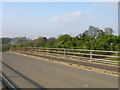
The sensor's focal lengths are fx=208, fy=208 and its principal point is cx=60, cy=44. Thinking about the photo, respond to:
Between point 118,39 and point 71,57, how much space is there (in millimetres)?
24027

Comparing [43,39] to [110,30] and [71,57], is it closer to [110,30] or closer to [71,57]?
[110,30]

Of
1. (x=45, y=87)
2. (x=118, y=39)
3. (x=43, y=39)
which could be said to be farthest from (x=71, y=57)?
(x=43, y=39)

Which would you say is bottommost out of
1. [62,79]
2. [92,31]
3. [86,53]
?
[62,79]

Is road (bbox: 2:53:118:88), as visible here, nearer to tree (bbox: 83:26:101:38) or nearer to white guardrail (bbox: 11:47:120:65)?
white guardrail (bbox: 11:47:120:65)

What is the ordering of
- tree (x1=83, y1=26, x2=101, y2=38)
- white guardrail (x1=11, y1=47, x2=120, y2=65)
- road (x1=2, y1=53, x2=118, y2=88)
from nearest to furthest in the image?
1. road (x1=2, y1=53, x2=118, y2=88)
2. white guardrail (x1=11, y1=47, x2=120, y2=65)
3. tree (x1=83, y1=26, x2=101, y2=38)

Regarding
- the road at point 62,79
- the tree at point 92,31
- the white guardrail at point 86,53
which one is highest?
the tree at point 92,31

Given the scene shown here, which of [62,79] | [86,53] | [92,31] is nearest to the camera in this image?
[62,79]

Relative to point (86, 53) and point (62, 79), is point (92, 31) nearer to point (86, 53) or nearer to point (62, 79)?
point (86, 53)

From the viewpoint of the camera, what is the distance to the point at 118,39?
143 ft

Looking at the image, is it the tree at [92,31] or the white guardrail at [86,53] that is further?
the tree at [92,31]

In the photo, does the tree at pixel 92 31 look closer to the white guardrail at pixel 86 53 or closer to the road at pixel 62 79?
the white guardrail at pixel 86 53

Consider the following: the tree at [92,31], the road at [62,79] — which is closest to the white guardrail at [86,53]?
the road at [62,79]

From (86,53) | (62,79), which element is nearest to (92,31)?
(86,53)

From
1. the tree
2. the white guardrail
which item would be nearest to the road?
the white guardrail
